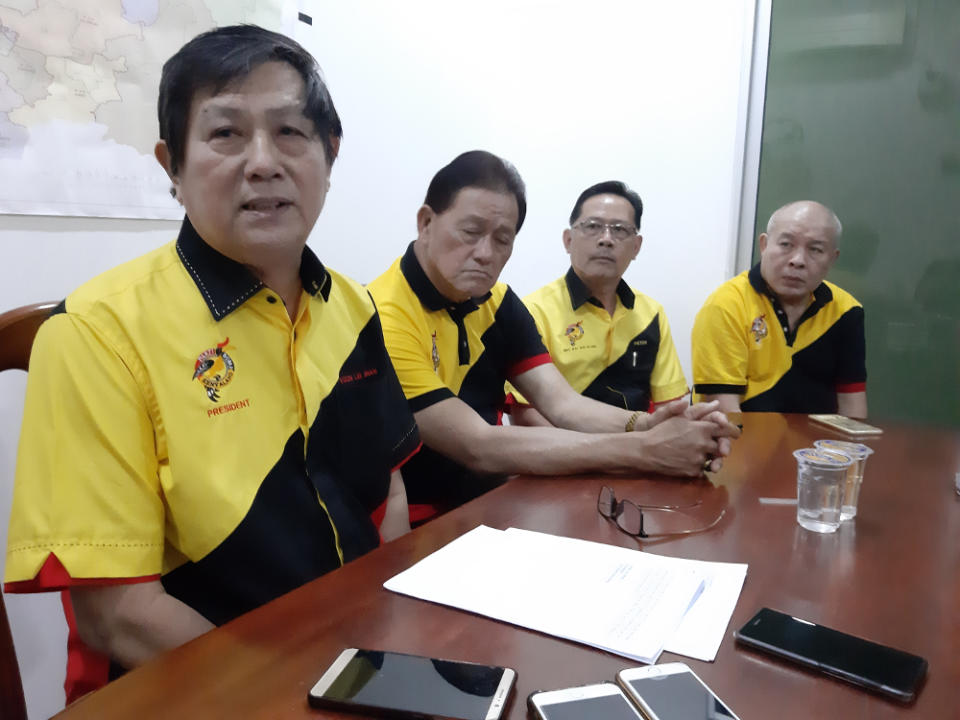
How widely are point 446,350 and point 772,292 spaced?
4.36ft

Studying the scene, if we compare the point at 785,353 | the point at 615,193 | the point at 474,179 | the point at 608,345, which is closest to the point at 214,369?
the point at 474,179

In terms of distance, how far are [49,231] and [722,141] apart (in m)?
2.48

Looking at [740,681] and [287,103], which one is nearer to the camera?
[740,681]

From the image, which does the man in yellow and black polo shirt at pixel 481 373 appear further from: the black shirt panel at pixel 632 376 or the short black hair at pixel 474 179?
the black shirt panel at pixel 632 376

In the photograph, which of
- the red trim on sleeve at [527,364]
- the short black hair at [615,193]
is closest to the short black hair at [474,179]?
the red trim on sleeve at [527,364]

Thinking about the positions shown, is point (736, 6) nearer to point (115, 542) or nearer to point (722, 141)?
point (722, 141)

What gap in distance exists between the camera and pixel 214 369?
0.84 metres

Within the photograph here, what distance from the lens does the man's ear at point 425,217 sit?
157 cm

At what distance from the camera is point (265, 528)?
2.75 ft

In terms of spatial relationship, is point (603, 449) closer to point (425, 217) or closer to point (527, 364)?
point (527, 364)

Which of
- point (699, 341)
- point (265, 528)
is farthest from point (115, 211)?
point (699, 341)

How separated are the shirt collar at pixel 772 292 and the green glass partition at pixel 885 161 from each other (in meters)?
0.56

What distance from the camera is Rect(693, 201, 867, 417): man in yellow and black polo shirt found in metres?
2.22

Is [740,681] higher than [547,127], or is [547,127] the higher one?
[547,127]
